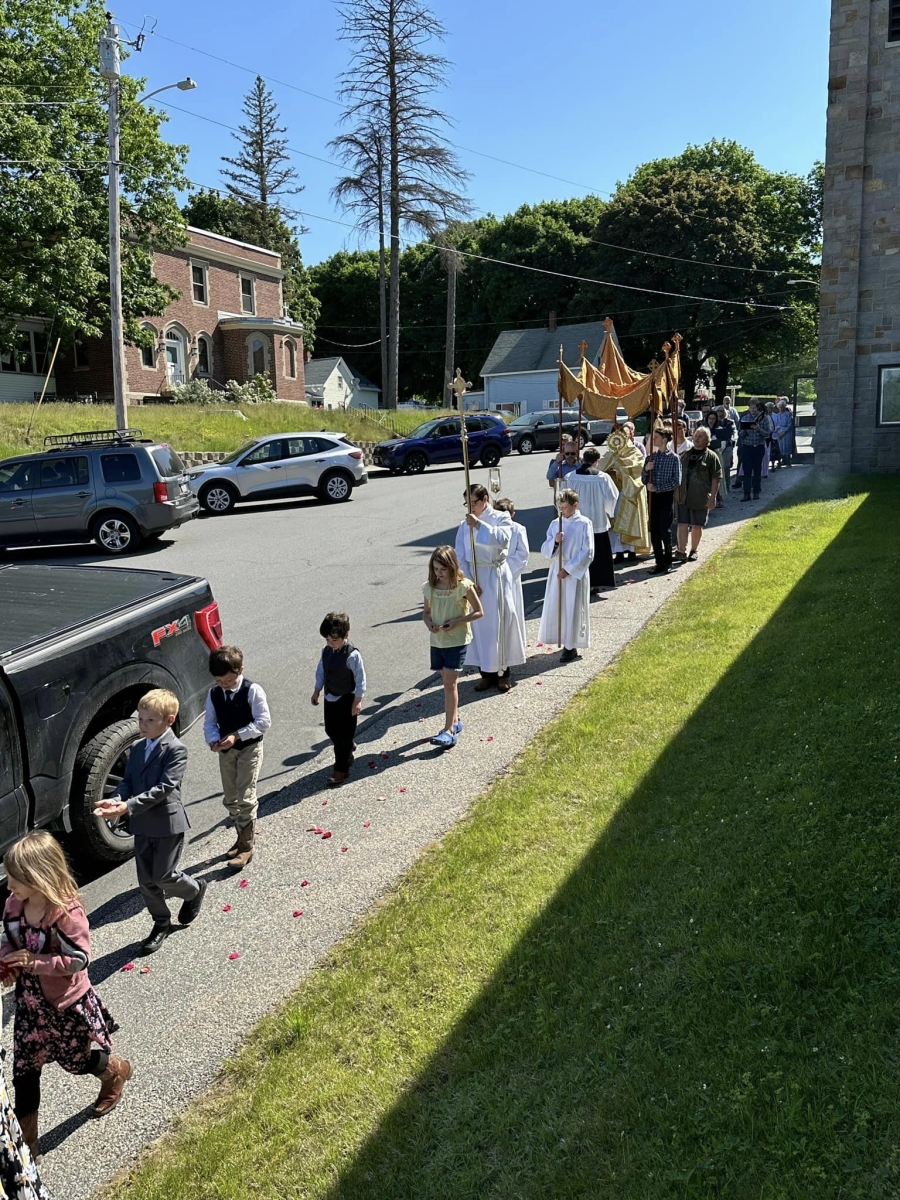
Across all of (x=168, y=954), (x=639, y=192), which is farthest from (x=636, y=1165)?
(x=639, y=192)

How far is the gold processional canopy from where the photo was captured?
12.8 meters

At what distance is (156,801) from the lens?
4.36 m

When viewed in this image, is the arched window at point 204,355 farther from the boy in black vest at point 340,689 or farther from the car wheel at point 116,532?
the boy in black vest at point 340,689

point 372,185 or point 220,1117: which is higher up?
point 372,185

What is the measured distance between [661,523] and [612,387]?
2418mm

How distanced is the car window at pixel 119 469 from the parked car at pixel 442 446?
14.2 metres

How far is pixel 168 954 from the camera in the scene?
4.49 m

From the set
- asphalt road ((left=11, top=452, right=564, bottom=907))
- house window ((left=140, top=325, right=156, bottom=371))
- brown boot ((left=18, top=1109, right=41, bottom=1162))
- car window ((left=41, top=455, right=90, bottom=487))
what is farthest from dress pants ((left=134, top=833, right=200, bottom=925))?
house window ((left=140, top=325, right=156, bottom=371))

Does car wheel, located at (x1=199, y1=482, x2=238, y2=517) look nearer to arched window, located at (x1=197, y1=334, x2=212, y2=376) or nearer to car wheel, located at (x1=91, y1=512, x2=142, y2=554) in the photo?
car wheel, located at (x1=91, y1=512, x2=142, y2=554)

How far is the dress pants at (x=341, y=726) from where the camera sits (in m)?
6.20

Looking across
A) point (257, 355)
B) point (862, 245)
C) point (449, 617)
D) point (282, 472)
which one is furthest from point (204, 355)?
point (449, 617)

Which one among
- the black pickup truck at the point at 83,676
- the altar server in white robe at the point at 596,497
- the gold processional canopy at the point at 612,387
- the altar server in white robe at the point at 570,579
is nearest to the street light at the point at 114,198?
the gold processional canopy at the point at 612,387

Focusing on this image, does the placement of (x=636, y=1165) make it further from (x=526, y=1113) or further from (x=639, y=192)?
(x=639, y=192)

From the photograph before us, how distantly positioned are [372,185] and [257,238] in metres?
23.6
